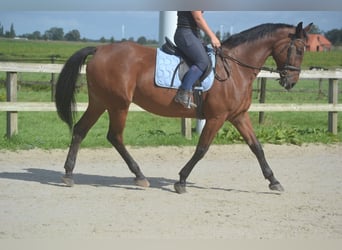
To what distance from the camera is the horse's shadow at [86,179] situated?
6.14 meters

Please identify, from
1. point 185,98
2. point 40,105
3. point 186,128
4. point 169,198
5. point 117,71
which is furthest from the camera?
point 186,128

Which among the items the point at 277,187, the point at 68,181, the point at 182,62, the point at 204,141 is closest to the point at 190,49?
the point at 182,62

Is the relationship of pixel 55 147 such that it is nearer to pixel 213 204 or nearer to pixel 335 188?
pixel 213 204

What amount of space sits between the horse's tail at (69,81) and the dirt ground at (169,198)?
0.96 metres

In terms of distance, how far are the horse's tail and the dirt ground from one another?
37.7 inches

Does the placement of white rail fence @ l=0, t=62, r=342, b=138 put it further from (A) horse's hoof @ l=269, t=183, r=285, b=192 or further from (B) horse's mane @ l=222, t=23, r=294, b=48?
(A) horse's hoof @ l=269, t=183, r=285, b=192

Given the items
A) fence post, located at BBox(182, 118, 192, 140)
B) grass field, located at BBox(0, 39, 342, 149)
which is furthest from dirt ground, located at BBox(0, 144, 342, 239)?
fence post, located at BBox(182, 118, 192, 140)

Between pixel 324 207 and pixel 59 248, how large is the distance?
3.11m

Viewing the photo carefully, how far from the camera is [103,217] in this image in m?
4.57

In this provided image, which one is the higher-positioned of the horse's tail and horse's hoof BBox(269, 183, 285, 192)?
the horse's tail

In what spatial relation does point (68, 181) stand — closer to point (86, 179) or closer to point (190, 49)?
point (86, 179)

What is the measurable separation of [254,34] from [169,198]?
2158 mm

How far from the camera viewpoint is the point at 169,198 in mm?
5469

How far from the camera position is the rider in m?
5.52
